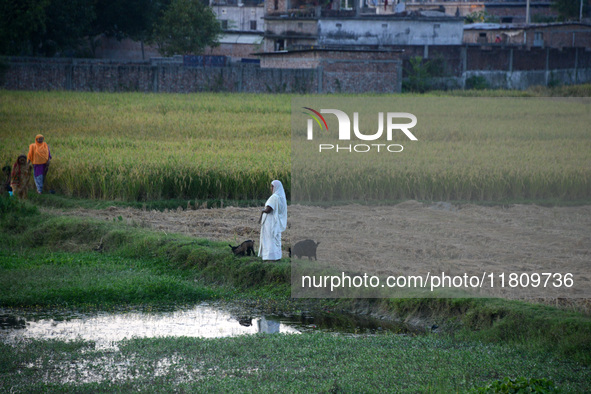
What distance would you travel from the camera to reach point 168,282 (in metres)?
9.19

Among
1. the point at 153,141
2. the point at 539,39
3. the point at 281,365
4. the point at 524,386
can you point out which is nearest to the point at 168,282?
the point at 281,365

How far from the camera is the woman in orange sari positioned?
14961 mm

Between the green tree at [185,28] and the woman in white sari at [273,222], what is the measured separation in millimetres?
39659

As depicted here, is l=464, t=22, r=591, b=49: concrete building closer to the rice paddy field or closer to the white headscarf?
the rice paddy field

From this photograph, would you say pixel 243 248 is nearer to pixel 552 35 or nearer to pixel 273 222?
pixel 273 222

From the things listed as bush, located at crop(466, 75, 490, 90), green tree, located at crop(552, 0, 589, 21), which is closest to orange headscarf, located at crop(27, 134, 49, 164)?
bush, located at crop(466, 75, 490, 90)

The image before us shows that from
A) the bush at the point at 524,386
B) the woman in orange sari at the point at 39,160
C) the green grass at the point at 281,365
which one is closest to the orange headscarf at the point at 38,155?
the woman in orange sari at the point at 39,160

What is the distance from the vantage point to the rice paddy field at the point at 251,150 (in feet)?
49.1

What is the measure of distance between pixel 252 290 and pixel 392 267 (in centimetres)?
188

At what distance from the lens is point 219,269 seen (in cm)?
987

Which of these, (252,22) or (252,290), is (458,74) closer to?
(252,22)

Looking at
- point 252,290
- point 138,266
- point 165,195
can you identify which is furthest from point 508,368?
point 165,195

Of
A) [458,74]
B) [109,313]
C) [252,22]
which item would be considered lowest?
[109,313]

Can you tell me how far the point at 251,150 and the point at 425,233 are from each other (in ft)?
27.9
